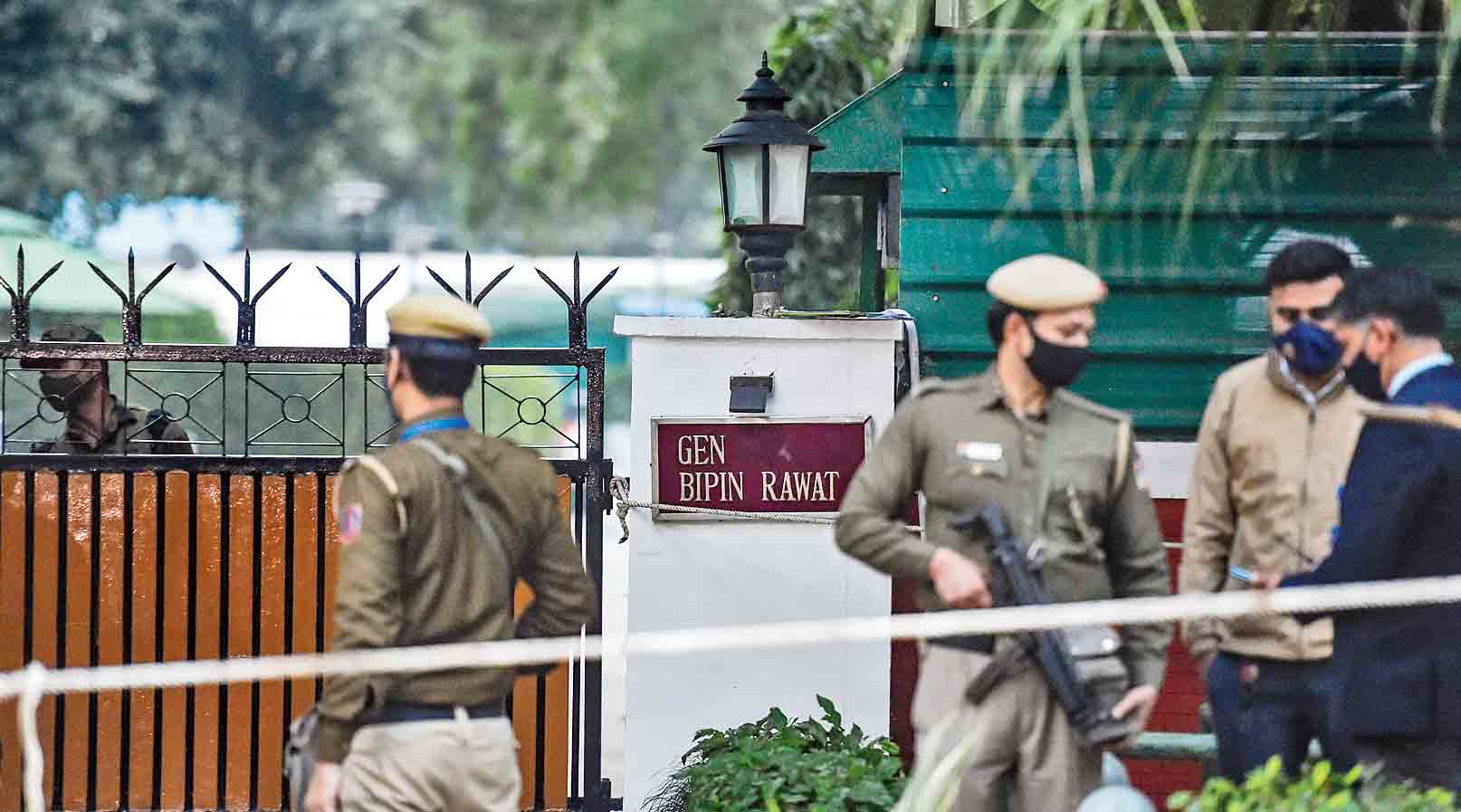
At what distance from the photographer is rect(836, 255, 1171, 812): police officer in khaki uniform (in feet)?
14.3

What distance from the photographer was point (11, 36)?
28.7 m

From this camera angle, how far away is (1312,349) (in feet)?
14.5

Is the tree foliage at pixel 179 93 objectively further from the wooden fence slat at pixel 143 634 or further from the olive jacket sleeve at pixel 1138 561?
the olive jacket sleeve at pixel 1138 561

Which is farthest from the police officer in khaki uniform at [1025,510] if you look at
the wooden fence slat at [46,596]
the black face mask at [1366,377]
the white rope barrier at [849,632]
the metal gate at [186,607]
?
the wooden fence slat at [46,596]

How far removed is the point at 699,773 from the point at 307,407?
1.72 metres

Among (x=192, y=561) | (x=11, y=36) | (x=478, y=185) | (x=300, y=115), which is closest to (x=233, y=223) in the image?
(x=11, y=36)

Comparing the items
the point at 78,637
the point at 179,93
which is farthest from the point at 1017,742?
the point at 179,93

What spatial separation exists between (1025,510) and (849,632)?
794 millimetres

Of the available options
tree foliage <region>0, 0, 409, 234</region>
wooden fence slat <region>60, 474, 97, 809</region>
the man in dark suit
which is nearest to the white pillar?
wooden fence slat <region>60, 474, 97, 809</region>

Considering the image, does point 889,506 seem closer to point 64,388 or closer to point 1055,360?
point 1055,360

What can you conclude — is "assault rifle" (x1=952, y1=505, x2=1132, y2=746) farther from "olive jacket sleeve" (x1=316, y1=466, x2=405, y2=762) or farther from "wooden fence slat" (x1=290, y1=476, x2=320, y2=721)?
"wooden fence slat" (x1=290, y1=476, x2=320, y2=721)

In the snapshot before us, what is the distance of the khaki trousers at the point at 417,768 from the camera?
4383mm

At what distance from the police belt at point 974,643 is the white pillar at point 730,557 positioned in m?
1.96

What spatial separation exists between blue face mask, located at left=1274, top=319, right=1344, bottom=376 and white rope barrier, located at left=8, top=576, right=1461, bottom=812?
52cm
